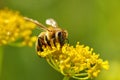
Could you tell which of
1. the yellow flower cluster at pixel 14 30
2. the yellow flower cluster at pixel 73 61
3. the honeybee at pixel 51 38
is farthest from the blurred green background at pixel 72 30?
the yellow flower cluster at pixel 73 61

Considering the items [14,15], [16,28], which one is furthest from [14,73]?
[16,28]

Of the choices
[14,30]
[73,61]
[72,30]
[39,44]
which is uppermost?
[72,30]

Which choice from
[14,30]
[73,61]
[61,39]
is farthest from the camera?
[14,30]

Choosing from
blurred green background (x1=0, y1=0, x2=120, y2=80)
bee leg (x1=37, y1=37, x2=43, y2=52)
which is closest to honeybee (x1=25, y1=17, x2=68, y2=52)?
bee leg (x1=37, y1=37, x2=43, y2=52)

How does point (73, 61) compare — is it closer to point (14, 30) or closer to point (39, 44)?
point (39, 44)

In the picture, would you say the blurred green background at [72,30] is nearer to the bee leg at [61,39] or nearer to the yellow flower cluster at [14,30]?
the yellow flower cluster at [14,30]

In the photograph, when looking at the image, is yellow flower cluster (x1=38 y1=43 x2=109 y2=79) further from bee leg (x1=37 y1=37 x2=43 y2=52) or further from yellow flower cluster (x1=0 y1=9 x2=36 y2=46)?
yellow flower cluster (x1=0 y1=9 x2=36 y2=46)

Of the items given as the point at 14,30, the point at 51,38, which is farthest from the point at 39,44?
the point at 14,30
